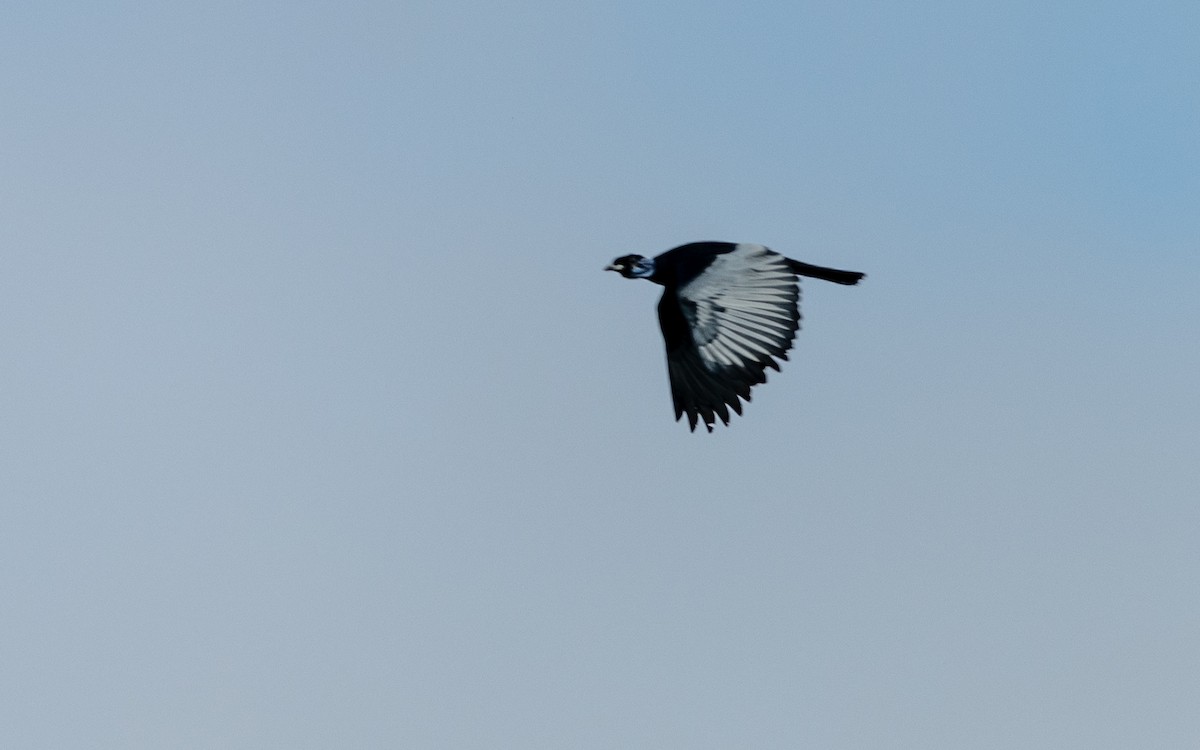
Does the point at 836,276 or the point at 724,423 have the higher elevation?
the point at 836,276

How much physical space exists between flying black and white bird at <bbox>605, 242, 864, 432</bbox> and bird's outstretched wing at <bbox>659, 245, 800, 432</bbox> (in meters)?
0.01

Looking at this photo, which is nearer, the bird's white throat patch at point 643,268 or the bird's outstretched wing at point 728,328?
the bird's outstretched wing at point 728,328

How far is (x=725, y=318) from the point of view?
31453 mm

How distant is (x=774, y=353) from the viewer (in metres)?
30.7

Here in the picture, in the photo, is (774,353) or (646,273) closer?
(774,353)

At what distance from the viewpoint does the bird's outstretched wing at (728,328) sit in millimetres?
30891

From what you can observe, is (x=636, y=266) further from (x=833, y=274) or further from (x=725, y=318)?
(x=833, y=274)

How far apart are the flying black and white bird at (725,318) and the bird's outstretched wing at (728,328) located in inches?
0.5

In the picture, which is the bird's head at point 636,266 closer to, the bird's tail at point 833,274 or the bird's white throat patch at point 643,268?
the bird's white throat patch at point 643,268

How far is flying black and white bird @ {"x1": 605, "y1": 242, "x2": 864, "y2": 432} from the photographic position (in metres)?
30.9

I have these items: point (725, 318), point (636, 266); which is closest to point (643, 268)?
point (636, 266)

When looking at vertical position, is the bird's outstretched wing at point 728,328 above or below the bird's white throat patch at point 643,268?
below

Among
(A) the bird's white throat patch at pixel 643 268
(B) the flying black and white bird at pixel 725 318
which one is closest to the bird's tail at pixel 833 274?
(B) the flying black and white bird at pixel 725 318

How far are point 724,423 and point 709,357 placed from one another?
1.02 metres
